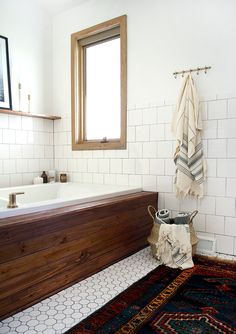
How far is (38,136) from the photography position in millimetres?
3258

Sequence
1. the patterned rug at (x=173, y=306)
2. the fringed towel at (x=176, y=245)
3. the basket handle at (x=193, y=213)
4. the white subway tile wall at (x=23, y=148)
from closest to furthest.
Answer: the patterned rug at (x=173, y=306), the fringed towel at (x=176, y=245), the basket handle at (x=193, y=213), the white subway tile wall at (x=23, y=148)

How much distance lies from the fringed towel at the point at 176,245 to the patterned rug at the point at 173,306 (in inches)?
4.0

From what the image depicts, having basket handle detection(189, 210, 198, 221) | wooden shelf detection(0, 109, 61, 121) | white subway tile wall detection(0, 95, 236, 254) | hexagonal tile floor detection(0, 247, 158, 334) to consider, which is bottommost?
hexagonal tile floor detection(0, 247, 158, 334)

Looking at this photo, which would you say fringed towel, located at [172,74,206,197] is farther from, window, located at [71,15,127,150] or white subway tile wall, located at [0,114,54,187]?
white subway tile wall, located at [0,114,54,187]

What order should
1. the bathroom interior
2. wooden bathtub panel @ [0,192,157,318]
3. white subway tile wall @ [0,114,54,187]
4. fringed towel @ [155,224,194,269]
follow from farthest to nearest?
white subway tile wall @ [0,114,54,187] → fringed towel @ [155,224,194,269] → the bathroom interior → wooden bathtub panel @ [0,192,157,318]

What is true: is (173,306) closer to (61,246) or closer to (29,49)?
(61,246)

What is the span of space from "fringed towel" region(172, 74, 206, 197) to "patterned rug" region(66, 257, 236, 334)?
0.73 meters

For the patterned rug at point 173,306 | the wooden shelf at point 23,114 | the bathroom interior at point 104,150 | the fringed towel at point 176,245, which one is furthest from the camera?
the wooden shelf at point 23,114

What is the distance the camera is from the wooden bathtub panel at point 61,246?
57.2 inches

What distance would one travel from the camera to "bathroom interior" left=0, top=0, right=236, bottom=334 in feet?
5.31

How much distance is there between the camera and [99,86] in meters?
3.17

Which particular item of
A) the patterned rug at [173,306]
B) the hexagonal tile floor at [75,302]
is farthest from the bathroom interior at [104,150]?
the patterned rug at [173,306]

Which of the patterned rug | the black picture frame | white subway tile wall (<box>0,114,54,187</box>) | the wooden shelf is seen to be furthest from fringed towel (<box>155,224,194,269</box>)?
the black picture frame

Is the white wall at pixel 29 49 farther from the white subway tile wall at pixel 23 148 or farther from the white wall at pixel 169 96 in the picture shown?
the white wall at pixel 169 96
